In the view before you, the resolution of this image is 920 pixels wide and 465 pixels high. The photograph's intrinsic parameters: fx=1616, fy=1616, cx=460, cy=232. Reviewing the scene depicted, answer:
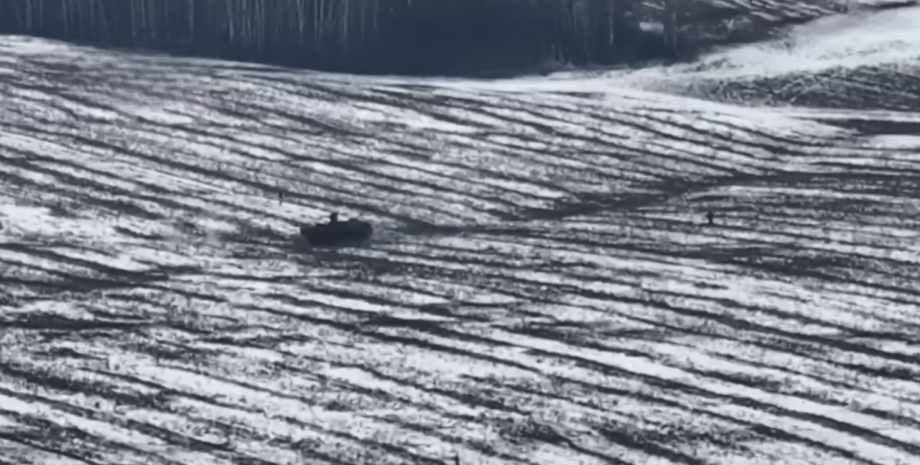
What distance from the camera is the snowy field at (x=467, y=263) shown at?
43.5 ft

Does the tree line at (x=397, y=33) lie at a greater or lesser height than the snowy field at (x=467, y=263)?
greater

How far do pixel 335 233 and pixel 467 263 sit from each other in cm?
155

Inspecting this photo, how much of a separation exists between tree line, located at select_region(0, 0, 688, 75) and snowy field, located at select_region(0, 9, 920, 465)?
73 centimetres

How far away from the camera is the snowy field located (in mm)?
13258

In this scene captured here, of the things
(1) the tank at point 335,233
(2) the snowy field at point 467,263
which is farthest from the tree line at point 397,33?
(1) the tank at point 335,233

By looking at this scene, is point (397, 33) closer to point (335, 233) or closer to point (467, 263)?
point (335, 233)

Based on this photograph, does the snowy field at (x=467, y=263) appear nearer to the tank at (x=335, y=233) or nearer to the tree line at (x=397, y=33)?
the tank at (x=335, y=233)

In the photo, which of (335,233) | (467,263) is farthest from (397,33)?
(467,263)

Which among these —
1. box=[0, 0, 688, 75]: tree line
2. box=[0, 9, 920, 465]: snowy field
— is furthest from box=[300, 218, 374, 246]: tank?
box=[0, 0, 688, 75]: tree line

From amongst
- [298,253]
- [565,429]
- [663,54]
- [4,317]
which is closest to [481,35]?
Result: [663,54]

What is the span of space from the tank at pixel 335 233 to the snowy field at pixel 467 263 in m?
0.16

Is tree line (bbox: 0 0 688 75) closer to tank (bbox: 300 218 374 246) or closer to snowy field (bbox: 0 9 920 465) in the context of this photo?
snowy field (bbox: 0 9 920 465)

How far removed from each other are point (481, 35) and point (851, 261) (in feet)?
31.0

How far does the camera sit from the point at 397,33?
979 inches
